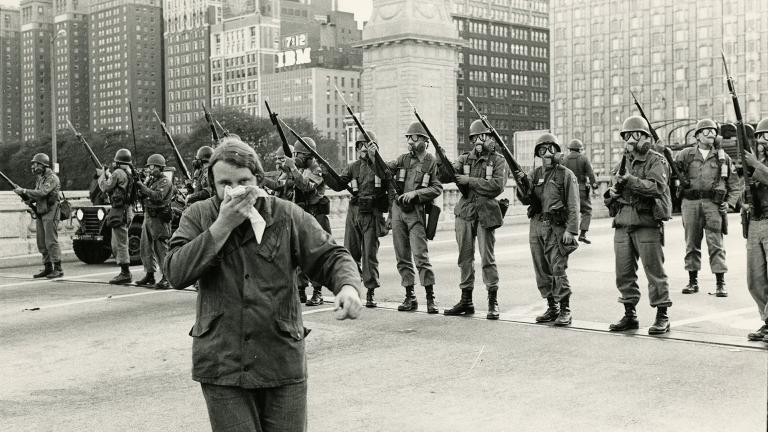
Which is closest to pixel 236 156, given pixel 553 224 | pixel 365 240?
pixel 553 224

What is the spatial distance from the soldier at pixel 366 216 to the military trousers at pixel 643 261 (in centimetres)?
314

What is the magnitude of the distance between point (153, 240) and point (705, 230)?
7.98 m

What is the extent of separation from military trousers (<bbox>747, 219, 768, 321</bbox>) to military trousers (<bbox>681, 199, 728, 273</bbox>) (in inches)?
147

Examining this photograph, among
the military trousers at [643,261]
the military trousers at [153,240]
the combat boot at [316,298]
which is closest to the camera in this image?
the military trousers at [643,261]

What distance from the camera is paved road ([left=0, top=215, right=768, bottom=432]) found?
6652 millimetres

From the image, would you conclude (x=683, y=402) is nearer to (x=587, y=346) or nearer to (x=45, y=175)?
(x=587, y=346)

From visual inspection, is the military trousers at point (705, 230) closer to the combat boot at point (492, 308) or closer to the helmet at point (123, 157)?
the combat boot at point (492, 308)

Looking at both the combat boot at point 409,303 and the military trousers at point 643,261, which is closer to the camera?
the military trousers at point 643,261

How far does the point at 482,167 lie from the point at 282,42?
18622 cm

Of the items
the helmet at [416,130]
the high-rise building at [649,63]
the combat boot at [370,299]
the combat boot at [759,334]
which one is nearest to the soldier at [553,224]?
the helmet at [416,130]

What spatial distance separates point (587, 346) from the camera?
9.07 m

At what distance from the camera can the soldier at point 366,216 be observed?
1191cm

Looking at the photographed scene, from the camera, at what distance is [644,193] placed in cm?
961

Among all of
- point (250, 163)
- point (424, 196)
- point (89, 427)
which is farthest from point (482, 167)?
point (250, 163)
